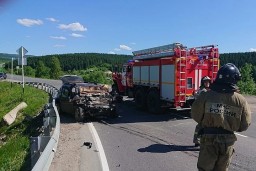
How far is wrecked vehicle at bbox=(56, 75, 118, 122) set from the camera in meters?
14.9

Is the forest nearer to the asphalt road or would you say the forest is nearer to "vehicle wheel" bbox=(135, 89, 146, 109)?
"vehicle wheel" bbox=(135, 89, 146, 109)

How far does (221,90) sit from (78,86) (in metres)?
11.7

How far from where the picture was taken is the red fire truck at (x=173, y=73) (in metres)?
15.5

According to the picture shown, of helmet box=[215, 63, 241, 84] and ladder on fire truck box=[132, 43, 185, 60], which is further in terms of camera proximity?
ladder on fire truck box=[132, 43, 185, 60]

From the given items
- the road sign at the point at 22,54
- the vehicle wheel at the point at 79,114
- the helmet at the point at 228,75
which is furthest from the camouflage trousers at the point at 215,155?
the road sign at the point at 22,54

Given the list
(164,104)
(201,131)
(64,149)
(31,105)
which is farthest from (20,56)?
(201,131)

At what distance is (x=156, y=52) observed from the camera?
1817 cm

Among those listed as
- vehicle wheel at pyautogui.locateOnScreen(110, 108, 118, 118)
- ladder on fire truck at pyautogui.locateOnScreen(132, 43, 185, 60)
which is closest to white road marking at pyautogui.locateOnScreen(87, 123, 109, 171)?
vehicle wheel at pyautogui.locateOnScreen(110, 108, 118, 118)

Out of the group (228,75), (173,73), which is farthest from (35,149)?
(173,73)

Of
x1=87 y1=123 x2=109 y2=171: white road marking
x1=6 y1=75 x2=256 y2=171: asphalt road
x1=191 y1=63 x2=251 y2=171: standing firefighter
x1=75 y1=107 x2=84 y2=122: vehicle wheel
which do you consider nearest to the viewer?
x1=191 y1=63 x2=251 y2=171: standing firefighter

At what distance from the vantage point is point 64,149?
9.51m

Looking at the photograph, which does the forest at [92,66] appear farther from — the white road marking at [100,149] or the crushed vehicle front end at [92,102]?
the white road marking at [100,149]

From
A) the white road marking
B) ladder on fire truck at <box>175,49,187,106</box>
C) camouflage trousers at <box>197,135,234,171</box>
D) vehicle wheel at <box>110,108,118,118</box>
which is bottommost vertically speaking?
the white road marking

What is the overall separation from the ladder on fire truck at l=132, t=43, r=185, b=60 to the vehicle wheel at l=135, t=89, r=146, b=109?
68.6 inches
